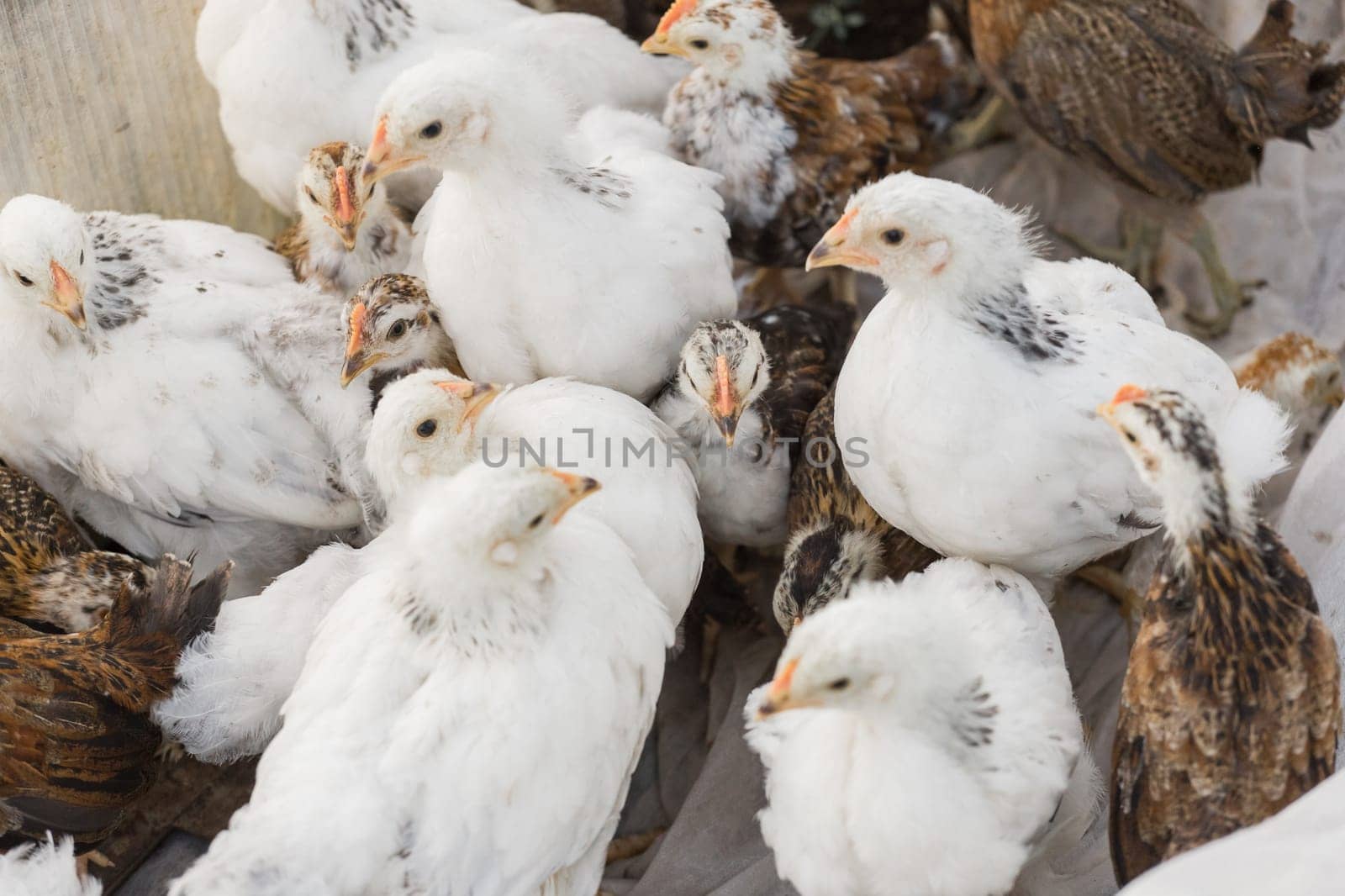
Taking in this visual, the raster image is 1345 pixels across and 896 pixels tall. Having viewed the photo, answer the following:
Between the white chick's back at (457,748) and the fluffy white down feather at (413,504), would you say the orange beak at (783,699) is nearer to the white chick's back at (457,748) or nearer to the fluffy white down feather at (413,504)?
the white chick's back at (457,748)

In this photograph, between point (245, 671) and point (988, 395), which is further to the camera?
point (245, 671)

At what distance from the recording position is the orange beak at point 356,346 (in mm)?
2104

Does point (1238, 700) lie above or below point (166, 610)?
above

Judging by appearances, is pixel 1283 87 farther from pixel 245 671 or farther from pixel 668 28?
pixel 245 671

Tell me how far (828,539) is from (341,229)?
3.54ft

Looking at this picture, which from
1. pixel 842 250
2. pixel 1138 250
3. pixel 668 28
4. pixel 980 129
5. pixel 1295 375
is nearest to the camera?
pixel 842 250

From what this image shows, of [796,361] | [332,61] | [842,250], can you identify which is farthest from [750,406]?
[332,61]

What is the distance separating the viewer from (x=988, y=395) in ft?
6.00

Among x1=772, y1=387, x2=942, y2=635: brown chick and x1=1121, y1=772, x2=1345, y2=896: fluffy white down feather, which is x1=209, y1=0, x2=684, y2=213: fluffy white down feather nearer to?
x1=772, y1=387, x2=942, y2=635: brown chick

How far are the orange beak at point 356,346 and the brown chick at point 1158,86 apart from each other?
1644 millimetres

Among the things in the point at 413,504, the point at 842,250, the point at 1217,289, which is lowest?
the point at 1217,289

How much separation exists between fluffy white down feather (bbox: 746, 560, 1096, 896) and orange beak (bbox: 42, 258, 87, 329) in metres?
1.39

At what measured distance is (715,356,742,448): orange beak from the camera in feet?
6.58

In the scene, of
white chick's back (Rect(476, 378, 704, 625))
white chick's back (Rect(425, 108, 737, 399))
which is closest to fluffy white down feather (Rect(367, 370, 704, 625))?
white chick's back (Rect(476, 378, 704, 625))
